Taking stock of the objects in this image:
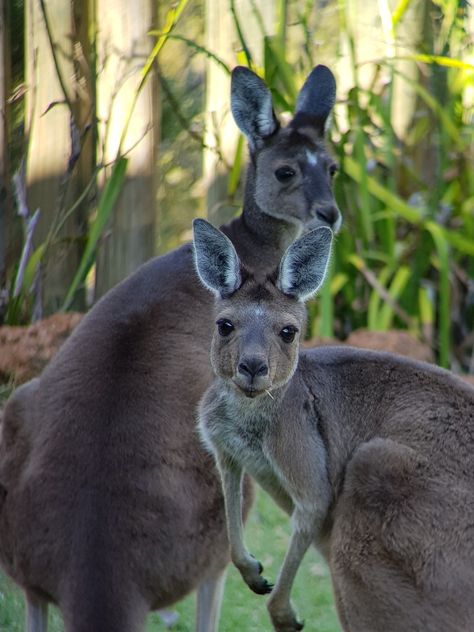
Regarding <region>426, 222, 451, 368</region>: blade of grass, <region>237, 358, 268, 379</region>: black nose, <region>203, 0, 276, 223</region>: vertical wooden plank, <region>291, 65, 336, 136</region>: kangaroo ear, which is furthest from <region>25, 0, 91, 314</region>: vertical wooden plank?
<region>237, 358, 268, 379</region>: black nose

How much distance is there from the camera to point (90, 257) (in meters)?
6.11

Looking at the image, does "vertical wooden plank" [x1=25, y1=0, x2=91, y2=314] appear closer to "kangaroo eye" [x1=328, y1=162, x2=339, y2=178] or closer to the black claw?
"kangaroo eye" [x1=328, y1=162, x2=339, y2=178]

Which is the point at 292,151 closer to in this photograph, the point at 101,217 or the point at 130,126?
the point at 101,217

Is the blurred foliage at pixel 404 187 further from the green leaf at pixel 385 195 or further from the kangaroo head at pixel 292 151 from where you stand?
the kangaroo head at pixel 292 151

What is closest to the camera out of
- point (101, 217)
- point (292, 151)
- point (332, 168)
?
point (292, 151)

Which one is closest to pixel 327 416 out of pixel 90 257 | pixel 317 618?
pixel 317 618

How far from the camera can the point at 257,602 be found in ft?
16.7

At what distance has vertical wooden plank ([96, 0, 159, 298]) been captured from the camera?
624 centimetres

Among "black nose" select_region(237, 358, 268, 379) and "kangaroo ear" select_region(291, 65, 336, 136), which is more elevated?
"kangaroo ear" select_region(291, 65, 336, 136)

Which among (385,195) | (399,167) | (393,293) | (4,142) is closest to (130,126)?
(4,142)

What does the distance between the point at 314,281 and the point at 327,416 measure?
0.43 meters

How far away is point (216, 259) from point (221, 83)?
313 cm

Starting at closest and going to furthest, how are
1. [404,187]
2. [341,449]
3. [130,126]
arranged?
[341,449], [130,126], [404,187]

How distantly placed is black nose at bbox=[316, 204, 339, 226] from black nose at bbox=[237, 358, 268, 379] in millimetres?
1492
